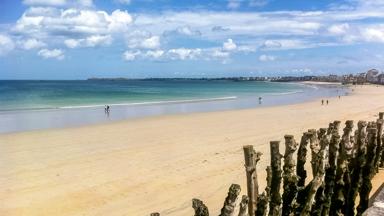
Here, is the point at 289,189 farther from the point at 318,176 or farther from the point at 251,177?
the point at 251,177

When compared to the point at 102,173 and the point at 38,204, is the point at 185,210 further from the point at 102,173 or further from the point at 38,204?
the point at 102,173

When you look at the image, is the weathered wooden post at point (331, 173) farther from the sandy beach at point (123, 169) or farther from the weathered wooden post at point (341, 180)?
the sandy beach at point (123, 169)

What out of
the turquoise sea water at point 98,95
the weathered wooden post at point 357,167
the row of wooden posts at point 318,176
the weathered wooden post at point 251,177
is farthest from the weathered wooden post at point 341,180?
the turquoise sea water at point 98,95

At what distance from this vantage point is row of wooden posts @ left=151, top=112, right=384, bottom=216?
21.5ft

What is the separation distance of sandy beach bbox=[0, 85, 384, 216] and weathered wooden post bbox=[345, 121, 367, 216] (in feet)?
5.93

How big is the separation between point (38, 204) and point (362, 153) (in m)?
7.01

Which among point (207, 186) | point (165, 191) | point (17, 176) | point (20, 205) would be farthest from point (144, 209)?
point (17, 176)

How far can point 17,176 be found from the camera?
13219 millimetres

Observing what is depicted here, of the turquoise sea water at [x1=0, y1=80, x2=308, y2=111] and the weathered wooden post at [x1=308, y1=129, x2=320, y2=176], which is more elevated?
the weathered wooden post at [x1=308, y1=129, x2=320, y2=176]

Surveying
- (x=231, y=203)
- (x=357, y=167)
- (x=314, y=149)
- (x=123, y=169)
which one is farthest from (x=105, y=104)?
(x=231, y=203)

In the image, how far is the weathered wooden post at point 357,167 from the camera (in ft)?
25.1

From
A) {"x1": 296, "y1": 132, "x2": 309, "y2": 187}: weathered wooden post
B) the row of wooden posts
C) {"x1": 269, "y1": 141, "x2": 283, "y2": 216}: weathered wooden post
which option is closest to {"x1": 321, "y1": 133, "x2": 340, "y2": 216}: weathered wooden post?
the row of wooden posts

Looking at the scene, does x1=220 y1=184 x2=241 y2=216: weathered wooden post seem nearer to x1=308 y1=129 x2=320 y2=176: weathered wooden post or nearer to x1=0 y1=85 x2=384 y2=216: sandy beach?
x1=308 y1=129 x2=320 y2=176: weathered wooden post

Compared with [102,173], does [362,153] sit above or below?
above
